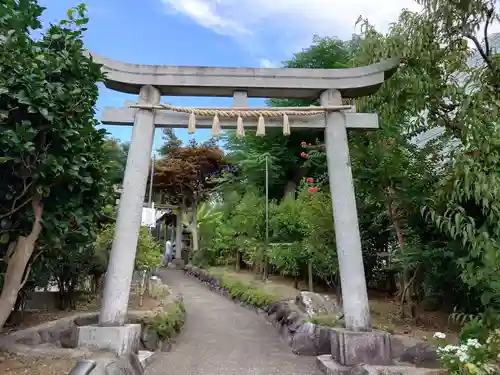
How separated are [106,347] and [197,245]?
1867 cm

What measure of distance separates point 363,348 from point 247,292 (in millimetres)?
6651

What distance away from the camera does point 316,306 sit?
289 inches

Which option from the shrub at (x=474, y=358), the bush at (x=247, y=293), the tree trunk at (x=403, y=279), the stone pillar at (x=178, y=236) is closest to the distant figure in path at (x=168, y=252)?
the stone pillar at (x=178, y=236)

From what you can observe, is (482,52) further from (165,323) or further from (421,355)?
(165,323)

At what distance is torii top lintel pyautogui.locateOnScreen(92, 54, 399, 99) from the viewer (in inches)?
231

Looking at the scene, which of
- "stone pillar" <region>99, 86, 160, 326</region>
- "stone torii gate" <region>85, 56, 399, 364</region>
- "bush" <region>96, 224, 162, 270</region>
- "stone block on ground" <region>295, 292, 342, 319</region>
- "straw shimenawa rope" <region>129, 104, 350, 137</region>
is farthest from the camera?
"bush" <region>96, 224, 162, 270</region>

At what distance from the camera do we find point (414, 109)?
230 inches

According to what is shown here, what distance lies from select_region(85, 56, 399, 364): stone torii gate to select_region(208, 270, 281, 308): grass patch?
430 centimetres

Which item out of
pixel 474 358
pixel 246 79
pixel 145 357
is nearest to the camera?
pixel 474 358

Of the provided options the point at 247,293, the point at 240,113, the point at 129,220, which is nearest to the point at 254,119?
the point at 240,113

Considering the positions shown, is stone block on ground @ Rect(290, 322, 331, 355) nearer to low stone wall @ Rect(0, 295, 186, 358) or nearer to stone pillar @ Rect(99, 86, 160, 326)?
low stone wall @ Rect(0, 295, 186, 358)

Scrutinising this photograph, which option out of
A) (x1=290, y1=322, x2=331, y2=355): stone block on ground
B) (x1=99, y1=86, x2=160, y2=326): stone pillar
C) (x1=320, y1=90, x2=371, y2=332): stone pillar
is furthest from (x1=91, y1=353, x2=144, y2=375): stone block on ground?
(x1=320, y1=90, x2=371, y2=332): stone pillar

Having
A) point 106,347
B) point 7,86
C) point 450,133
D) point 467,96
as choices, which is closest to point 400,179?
point 450,133

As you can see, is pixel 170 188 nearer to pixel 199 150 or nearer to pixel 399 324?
pixel 199 150
